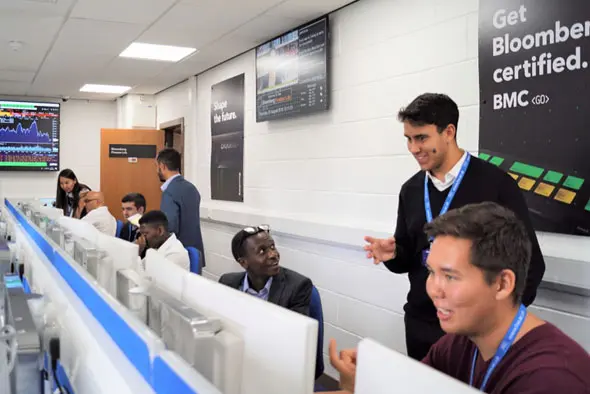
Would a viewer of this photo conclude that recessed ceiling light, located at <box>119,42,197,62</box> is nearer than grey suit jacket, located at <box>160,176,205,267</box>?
No

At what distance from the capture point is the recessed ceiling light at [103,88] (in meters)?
7.06

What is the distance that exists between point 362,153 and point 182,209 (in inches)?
48.7

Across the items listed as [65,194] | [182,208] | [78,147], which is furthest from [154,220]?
[78,147]

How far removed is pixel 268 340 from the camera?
0.76m

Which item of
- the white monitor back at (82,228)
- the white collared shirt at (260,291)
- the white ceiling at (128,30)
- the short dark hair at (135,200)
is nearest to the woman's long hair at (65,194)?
the white ceiling at (128,30)

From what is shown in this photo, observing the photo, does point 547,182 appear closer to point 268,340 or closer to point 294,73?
point 268,340

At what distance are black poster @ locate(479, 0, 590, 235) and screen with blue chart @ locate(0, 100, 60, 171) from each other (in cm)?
674

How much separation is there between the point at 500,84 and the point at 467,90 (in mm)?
223

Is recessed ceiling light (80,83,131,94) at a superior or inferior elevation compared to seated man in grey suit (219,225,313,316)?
superior

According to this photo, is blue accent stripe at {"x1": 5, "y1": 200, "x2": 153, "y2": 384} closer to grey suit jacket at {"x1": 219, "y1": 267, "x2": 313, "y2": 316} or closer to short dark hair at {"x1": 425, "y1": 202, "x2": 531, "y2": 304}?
short dark hair at {"x1": 425, "y1": 202, "x2": 531, "y2": 304}

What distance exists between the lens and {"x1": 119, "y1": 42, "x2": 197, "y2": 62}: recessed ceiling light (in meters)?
4.84

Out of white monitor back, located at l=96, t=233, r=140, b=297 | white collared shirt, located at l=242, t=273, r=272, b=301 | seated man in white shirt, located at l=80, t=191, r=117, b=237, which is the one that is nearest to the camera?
white monitor back, located at l=96, t=233, r=140, b=297

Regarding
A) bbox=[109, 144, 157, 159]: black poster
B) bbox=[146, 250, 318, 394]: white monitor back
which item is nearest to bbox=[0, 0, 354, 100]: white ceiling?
bbox=[109, 144, 157, 159]: black poster

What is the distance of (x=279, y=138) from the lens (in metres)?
4.49
